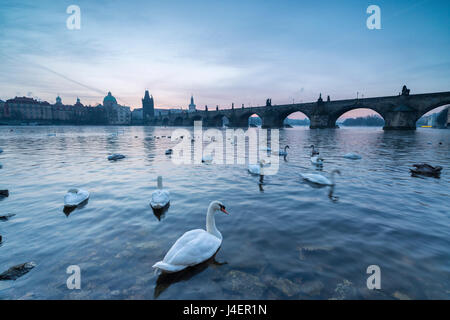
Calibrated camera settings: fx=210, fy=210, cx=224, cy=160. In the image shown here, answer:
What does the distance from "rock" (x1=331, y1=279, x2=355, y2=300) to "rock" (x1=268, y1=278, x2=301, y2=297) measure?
473mm

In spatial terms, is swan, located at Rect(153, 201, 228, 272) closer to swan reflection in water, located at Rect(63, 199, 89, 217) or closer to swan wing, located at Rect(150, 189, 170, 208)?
swan wing, located at Rect(150, 189, 170, 208)

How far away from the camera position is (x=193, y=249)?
340 centimetres

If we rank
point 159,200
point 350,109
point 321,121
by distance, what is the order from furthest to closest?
point 321,121 < point 350,109 < point 159,200

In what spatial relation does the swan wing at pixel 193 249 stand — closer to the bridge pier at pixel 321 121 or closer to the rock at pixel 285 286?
the rock at pixel 285 286

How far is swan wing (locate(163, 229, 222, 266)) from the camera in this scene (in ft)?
10.6

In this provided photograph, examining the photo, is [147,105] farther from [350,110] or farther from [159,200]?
[159,200]

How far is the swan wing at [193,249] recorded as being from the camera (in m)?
3.23

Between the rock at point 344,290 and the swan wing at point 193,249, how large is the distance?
192cm

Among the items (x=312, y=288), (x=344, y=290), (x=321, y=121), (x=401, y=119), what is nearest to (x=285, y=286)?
(x=312, y=288)

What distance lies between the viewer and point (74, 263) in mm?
3580

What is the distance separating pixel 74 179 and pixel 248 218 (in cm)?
788

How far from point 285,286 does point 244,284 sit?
1.92ft

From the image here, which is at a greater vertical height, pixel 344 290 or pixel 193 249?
pixel 193 249
